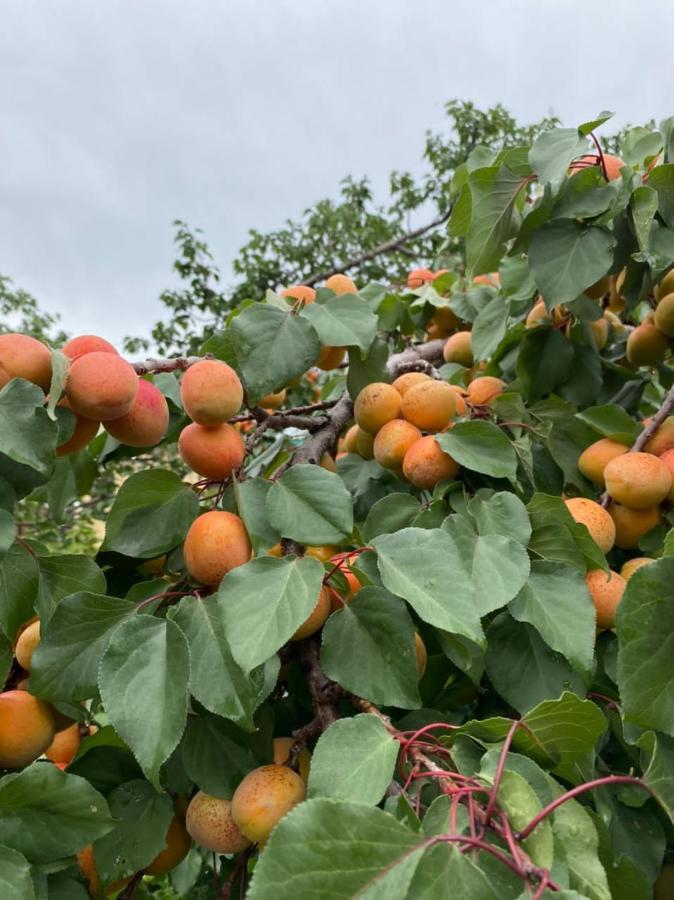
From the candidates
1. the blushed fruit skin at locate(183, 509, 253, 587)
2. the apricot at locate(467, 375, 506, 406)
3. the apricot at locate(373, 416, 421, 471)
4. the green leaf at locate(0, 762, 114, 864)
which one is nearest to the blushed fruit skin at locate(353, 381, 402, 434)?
Answer: the apricot at locate(373, 416, 421, 471)

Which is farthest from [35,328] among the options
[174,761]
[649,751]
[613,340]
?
[649,751]

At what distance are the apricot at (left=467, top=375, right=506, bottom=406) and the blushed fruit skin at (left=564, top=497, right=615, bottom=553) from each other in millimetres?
227

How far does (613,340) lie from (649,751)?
84 centimetres

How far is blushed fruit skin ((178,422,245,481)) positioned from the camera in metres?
0.67

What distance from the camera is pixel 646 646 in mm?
513

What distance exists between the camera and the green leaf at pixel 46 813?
1.74ft

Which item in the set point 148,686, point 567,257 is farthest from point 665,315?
point 148,686

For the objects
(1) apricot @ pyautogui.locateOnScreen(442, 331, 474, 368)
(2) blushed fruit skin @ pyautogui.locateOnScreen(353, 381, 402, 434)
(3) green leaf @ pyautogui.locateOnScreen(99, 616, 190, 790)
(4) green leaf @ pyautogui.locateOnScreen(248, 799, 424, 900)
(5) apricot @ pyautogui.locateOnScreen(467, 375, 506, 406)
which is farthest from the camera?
(1) apricot @ pyautogui.locateOnScreen(442, 331, 474, 368)

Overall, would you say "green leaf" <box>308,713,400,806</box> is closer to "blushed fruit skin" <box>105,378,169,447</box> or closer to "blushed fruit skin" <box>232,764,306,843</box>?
"blushed fruit skin" <box>232,764,306,843</box>

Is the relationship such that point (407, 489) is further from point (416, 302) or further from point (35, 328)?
point (35, 328)

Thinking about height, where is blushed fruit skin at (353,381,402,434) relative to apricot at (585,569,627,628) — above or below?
above

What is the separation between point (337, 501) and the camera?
62cm

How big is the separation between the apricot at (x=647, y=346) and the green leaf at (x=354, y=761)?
0.81m

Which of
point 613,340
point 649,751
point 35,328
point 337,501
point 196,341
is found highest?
point 35,328
